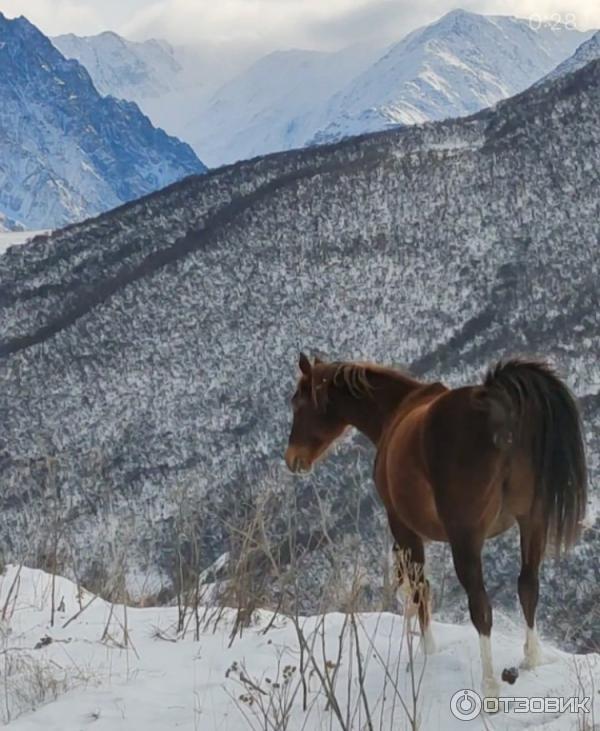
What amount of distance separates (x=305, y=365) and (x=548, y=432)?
1.47m

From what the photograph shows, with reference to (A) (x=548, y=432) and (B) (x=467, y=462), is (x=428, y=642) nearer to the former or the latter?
(B) (x=467, y=462)

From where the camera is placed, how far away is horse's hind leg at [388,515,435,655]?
193 inches

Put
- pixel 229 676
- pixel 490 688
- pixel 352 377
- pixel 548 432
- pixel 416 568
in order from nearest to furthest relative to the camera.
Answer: pixel 490 688 < pixel 548 432 < pixel 229 676 < pixel 416 568 < pixel 352 377

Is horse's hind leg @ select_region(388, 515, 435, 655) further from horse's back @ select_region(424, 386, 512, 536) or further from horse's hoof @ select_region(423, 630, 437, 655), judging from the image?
horse's back @ select_region(424, 386, 512, 536)

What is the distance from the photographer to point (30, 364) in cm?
6969

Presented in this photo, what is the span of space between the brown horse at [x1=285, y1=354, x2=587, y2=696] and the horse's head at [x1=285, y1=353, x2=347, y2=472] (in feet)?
1.98

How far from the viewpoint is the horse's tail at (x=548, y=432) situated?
4.42 metres

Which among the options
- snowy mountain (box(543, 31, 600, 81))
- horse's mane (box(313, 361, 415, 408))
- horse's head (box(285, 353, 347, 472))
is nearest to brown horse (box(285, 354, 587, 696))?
horse's mane (box(313, 361, 415, 408))

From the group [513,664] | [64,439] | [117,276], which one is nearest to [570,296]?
[64,439]

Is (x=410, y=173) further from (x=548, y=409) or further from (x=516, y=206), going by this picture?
(x=548, y=409)

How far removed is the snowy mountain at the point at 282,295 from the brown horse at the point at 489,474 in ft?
104

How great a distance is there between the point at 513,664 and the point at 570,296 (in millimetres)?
62399

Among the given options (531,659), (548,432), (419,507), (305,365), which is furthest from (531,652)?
(305,365)

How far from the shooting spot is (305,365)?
5375 millimetres
